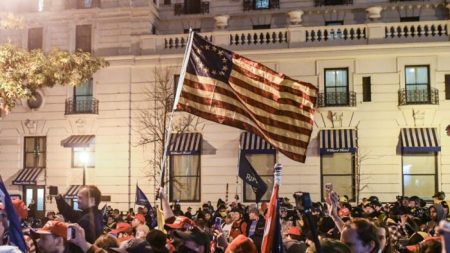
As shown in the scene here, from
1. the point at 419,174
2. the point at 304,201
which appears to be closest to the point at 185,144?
the point at 419,174

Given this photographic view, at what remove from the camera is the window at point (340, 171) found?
88.7 feet

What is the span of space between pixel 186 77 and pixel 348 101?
18154 millimetres

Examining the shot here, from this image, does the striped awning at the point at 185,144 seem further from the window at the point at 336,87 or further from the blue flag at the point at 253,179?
the blue flag at the point at 253,179

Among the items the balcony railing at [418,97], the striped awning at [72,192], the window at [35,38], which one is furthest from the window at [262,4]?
the striped awning at [72,192]

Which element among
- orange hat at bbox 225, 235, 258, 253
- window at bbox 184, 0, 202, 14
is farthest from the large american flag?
window at bbox 184, 0, 202, 14

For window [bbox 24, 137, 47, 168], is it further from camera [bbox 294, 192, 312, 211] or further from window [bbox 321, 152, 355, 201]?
camera [bbox 294, 192, 312, 211]

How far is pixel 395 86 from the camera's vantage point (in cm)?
2705

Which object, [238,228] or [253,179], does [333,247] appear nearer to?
[238,228]

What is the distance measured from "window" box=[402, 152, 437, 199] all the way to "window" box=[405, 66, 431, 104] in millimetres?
2287

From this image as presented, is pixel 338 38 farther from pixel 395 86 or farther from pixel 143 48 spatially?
pixel 143 48

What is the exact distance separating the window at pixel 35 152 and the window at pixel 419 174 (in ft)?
52.8

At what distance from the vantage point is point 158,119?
28.5 m

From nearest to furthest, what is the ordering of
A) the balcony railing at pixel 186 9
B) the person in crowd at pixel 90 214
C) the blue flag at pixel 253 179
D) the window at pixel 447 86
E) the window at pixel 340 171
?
the person in crowd at pixel 90 214 < the blue flag at pixel 253 179 < the window at pixel 447 86 < the window at pixel 340 171 < the balcony railing at pixel 186 9

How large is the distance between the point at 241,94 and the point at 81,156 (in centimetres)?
2017
